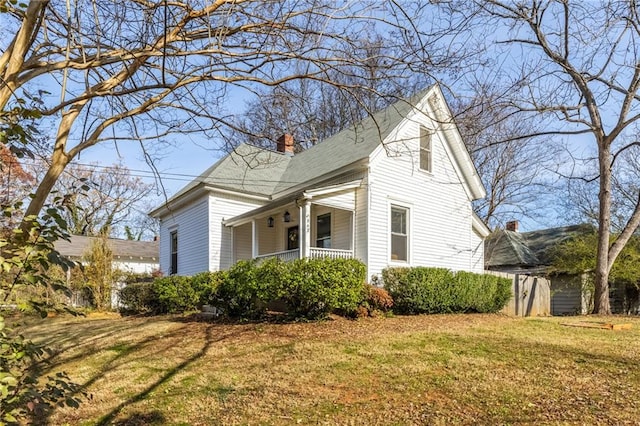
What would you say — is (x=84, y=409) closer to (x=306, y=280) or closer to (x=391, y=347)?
(x=391, y=347)

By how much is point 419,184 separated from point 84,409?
38.2 ft

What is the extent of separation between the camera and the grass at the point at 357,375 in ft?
15.5

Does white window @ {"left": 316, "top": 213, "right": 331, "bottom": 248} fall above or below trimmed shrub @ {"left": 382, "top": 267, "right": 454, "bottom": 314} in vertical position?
above

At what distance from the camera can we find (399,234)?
14047mm

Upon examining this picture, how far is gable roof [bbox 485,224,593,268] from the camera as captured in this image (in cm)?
2377

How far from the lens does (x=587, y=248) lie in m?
18.9

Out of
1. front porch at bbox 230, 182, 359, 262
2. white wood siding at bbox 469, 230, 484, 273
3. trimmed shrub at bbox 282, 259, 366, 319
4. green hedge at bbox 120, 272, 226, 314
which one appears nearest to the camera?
trimmed shrub at bbox 282, 259, 366, 319

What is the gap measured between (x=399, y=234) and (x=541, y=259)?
46.5 feet

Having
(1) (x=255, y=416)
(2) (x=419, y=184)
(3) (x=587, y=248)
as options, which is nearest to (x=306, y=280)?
(1) (x=255, y=416)

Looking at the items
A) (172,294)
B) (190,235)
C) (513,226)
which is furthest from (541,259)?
(172,294)

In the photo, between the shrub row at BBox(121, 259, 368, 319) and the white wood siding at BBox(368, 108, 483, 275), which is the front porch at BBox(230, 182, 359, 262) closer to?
the white wood siding at BBox(368, 108, 483, 275)

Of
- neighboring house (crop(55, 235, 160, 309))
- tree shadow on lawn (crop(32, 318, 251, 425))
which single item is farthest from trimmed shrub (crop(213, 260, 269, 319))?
neighboring house (crop(55, 235, 160, 309))

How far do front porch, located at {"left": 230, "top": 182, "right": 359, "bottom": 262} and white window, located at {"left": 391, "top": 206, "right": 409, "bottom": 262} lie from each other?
56.8 inches

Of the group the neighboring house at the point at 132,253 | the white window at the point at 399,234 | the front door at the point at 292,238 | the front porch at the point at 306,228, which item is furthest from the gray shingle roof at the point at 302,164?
the neighboring house at the point at 132,253
